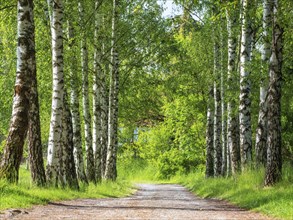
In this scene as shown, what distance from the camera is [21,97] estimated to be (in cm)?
1398

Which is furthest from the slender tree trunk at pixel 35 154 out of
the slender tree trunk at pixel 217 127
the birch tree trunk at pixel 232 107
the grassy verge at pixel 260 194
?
the slender tree trunk at pixel 217 127

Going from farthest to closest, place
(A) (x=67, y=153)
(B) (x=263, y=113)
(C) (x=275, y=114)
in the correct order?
(A) (x=67, y=153), (B) (x=263, y=113), (C) (x=275, y=114)

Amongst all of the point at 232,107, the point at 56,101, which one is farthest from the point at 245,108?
the point at 56,101

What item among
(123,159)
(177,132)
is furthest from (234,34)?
(123,159)

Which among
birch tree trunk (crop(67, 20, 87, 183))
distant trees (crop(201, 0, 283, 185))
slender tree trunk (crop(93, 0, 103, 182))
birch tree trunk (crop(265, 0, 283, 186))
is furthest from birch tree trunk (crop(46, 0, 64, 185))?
slender tree trunk (crop(93, 0, 103, 182))

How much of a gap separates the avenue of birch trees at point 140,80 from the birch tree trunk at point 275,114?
3cm

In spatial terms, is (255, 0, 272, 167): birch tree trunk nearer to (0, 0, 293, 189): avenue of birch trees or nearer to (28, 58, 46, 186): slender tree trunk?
(0, 0, 293, 189): avenue of birch trees

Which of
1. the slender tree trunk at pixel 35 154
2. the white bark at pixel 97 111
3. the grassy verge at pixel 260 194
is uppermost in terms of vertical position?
the white bark at pixel 97 111

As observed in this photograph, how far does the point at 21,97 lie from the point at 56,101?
2581 mm

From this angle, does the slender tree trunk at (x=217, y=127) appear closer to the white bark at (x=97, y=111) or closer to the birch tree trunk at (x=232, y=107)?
the birch tree trunk at (x=232, y=107)

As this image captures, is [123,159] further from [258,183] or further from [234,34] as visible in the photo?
[258,183]

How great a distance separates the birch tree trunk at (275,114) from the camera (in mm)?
15188

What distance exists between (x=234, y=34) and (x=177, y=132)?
28.8 metres

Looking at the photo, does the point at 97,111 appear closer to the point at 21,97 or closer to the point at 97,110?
the point at 97,110
